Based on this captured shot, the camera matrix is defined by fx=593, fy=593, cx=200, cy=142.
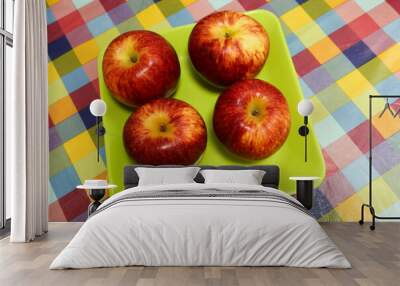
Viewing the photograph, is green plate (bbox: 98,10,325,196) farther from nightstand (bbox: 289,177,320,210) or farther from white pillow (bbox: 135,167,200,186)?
white pillow (bbox: 135,167,200,186)

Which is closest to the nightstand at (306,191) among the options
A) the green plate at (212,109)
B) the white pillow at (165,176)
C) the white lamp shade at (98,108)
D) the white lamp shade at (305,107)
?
the green plate at (212,109)

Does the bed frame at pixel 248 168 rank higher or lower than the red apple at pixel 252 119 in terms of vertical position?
lower

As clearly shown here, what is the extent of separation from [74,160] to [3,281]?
9.71 ft

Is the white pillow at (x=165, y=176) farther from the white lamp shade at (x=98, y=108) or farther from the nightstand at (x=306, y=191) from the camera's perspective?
the nightstand at (x=306, y=191)

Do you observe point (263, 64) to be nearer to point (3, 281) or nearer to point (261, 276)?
point (261, 276)

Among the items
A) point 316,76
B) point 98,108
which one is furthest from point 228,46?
point 98,108

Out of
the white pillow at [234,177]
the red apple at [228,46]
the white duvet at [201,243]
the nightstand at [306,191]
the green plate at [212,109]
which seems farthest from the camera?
the green plate at [212,109]

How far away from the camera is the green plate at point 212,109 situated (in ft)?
20.6

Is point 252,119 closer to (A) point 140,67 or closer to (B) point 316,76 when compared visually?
(B) point 316,76

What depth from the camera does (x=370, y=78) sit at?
21.0 ft

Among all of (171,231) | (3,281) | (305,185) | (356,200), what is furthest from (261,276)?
(356,200)

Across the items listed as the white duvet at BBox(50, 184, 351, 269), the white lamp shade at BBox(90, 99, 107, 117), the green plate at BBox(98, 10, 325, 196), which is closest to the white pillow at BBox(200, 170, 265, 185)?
the green plate at BBox(98, 10, 325, 196)

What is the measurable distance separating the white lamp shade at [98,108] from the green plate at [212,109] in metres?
0.30

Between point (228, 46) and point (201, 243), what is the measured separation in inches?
104
